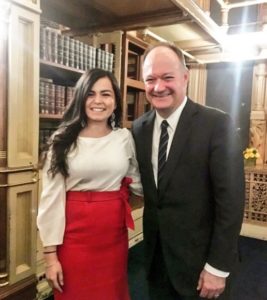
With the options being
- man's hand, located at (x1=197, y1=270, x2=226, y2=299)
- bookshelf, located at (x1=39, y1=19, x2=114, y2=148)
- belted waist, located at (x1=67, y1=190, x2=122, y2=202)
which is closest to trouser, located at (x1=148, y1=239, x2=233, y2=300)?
man's hand, located at (x1=197, y1=270, x2=226, y2=299)

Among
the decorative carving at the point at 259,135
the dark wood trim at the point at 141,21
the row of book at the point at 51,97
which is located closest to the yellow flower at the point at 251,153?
the decorative carving at the point at 259,135

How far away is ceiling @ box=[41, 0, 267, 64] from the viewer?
242 cm

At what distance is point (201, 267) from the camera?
4.09ft

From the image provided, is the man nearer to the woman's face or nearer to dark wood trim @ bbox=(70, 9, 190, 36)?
the woman's face

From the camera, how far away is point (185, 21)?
2.61 meters

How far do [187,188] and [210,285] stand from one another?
0.38 metres

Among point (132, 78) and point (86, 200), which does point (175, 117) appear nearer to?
point (86, 200)

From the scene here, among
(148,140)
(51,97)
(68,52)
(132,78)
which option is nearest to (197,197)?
(148,140)

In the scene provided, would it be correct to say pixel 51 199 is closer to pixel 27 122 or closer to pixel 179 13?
pixel 27 122

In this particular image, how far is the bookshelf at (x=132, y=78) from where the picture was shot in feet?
9.02

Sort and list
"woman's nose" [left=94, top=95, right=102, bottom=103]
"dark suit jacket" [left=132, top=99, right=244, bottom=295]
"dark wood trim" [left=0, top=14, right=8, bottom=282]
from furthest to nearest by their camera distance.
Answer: "dark wood trim" [left=0, top=14, right=8, bottom=282], "woman's nose" [left=94, top=95, right=102, bottom=103], "dark suit jacket" [left=132, top=99, right=244, bottom=295]

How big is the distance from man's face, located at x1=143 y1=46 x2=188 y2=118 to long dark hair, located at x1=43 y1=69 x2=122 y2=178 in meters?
0.24

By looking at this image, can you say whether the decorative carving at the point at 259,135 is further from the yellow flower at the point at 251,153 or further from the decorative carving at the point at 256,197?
the decorative carving at the point at 256,197

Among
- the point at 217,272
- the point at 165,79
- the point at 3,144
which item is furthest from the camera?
the point at 3,144
